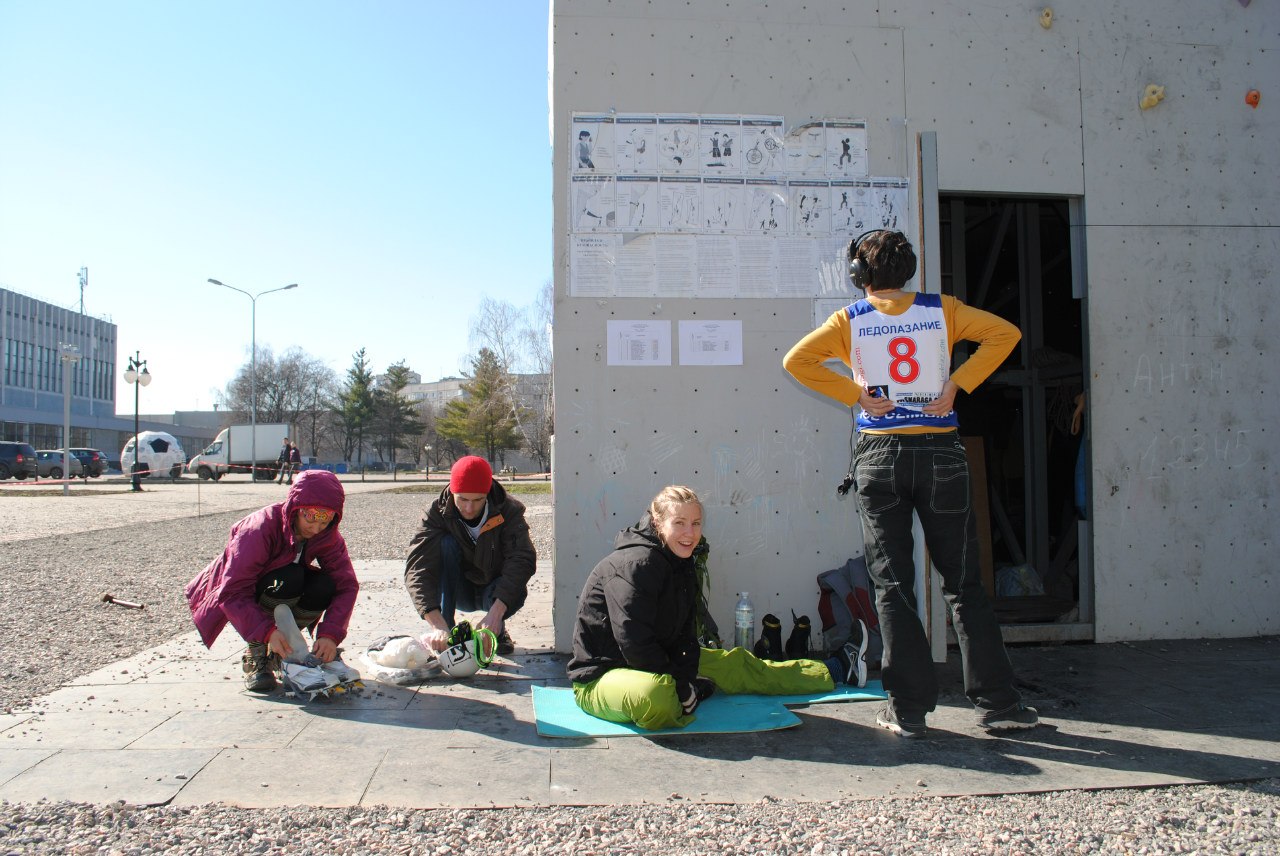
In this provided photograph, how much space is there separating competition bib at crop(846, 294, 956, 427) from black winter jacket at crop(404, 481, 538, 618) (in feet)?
6.55

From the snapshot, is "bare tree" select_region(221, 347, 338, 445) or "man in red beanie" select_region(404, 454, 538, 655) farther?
"bare tree" select_region(221, 347, 338, 445)

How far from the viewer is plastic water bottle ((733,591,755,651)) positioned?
14.4 ft

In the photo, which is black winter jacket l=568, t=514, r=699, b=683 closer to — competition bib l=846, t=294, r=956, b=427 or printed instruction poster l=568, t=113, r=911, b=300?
competition bib l=846, t=294, r=956, b=427

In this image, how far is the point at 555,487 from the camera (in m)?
4.48

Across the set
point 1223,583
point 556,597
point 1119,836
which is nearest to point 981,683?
point 1119,836

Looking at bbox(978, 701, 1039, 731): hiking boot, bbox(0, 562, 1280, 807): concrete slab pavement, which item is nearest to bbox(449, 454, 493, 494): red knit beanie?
bbox(0, 562, 1280, 807): concrete slab pavement

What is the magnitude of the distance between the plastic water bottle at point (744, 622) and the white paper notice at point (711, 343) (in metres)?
1.24

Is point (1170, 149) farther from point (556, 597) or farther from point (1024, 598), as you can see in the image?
point (556, 597)

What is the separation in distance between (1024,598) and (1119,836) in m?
3.74

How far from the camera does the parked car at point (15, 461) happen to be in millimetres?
34406

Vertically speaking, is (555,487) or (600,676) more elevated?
(555,487)

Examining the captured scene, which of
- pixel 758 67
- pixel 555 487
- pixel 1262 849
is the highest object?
pixel 758 67

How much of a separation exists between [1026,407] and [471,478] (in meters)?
4.68

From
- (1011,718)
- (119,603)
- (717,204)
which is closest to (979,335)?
(1011,718)
